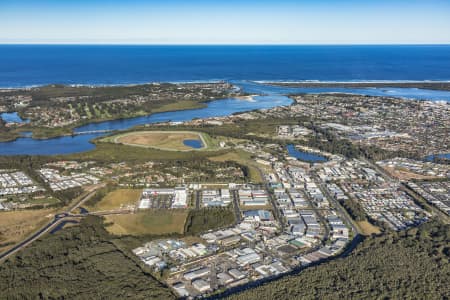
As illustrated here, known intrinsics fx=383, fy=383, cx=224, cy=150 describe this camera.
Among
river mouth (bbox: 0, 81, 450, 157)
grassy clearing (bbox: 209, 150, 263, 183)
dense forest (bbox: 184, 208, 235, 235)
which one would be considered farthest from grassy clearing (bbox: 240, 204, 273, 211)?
river mouth (bbox: 0, 81, 450, 157)

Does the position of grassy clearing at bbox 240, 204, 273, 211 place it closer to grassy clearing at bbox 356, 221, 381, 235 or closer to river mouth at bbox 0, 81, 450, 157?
grassy clearing at bbox 356, 221, 381, 235

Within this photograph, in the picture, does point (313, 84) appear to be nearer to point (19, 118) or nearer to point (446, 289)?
point (19, 118)

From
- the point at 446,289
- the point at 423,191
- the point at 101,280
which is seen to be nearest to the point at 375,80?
the point at 423,191

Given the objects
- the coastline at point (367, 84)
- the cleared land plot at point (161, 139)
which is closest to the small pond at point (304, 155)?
the cleared land plot at point (161, 139)

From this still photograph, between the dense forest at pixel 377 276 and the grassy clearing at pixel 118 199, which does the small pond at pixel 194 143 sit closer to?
the grassy clearing at pixel 118 199

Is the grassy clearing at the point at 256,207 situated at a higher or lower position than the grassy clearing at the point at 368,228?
higher

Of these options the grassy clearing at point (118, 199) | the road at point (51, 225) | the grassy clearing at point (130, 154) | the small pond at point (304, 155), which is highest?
the small pond at point (304, 155)
